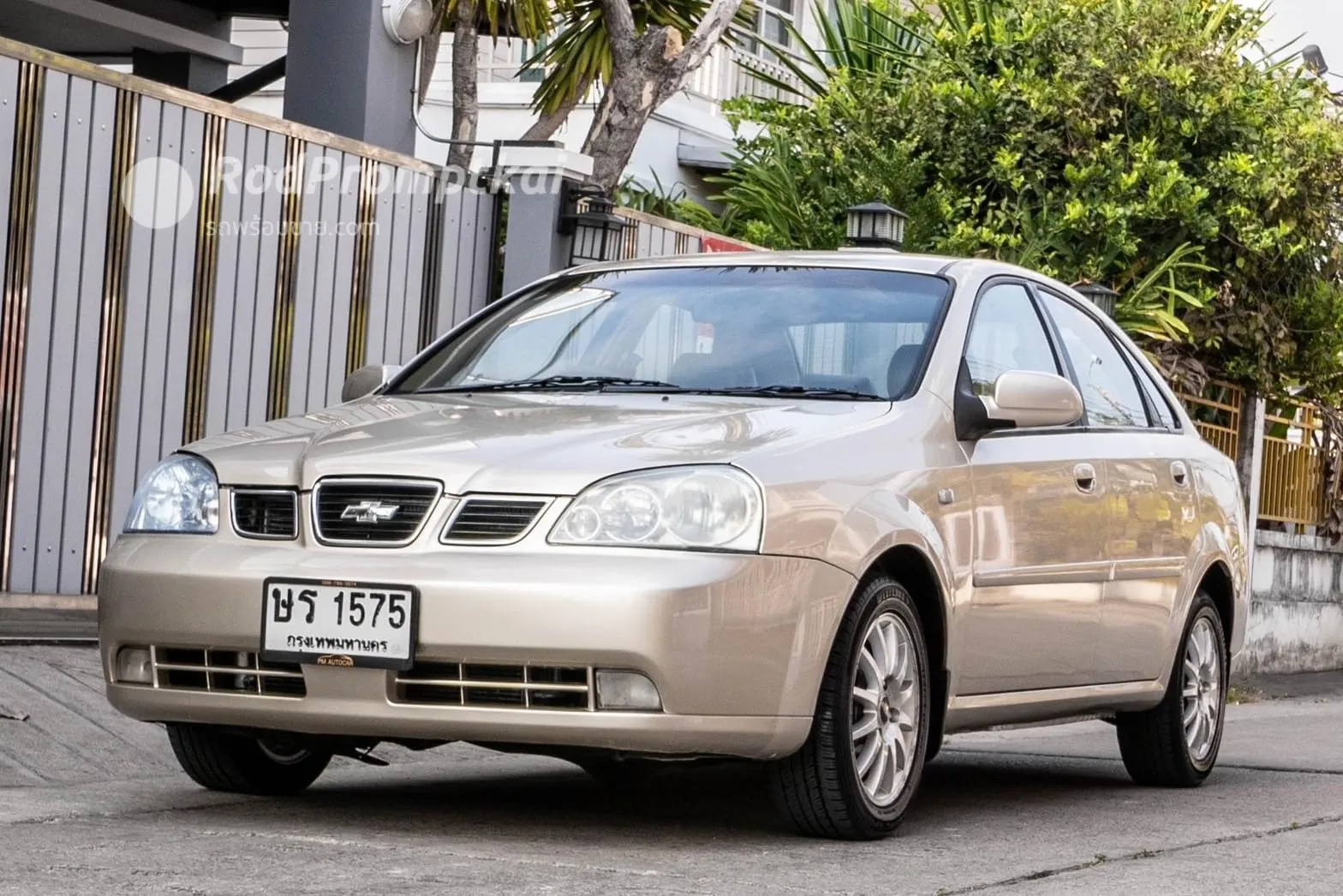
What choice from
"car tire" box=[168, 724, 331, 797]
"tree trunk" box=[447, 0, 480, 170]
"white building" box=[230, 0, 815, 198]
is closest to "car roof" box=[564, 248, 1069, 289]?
A: "car tire" box=[168, 724, 331, 797]

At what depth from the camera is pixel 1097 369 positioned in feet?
23.9

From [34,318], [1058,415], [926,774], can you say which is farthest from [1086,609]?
[34,318]

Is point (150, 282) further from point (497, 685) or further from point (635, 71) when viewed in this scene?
point (635, 71)

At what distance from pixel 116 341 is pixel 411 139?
394 cm

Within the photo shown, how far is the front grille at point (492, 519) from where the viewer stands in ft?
16.5

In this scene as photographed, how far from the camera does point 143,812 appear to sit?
566 centimetres

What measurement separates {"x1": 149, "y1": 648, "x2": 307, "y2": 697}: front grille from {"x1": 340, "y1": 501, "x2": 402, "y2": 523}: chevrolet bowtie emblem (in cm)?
36

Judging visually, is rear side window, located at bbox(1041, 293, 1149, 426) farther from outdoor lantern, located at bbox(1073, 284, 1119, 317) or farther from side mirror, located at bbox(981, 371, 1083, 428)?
outdoor lantern, located at bbox(1073, 284, 1119, 317)

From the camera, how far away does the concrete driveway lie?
4715mm

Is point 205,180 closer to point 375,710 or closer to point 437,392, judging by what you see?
point 437,392

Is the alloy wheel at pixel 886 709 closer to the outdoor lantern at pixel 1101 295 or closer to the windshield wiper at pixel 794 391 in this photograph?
the windshield wiper at pixel 794 391

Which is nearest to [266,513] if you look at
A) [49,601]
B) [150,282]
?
[49,601]

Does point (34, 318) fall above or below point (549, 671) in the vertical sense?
above

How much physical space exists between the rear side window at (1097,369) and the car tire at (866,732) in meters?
1.57
